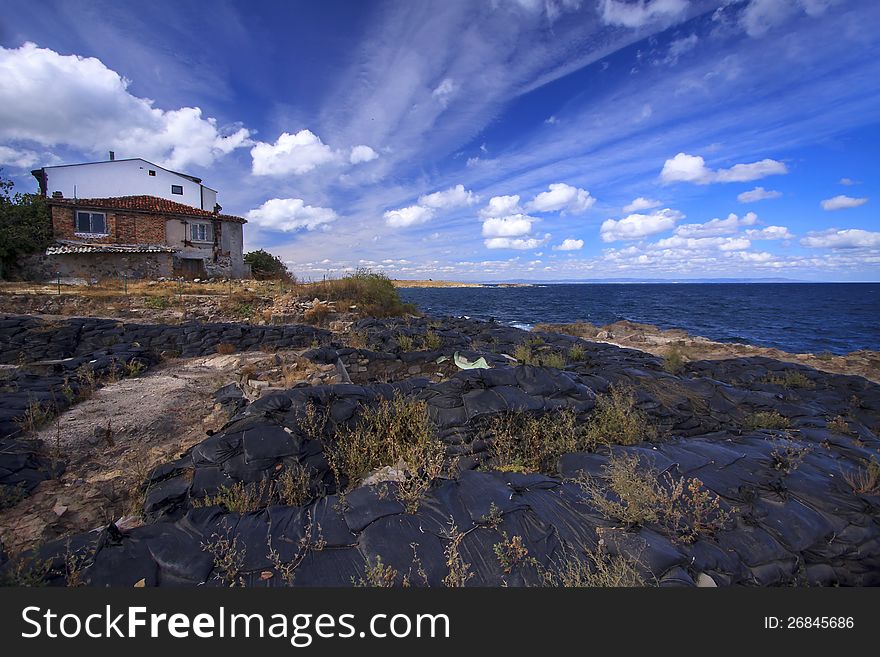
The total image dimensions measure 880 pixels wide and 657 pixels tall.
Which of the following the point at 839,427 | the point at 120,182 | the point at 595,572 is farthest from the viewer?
the point at 120,182

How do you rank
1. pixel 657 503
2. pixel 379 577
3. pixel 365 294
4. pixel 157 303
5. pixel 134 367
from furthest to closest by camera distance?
pixel 365 294 < pixel 157 303 < pixel 134 367 < pixel 657 503 < pixel 379 577

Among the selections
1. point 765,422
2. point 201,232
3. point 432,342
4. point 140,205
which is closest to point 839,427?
point 765,422

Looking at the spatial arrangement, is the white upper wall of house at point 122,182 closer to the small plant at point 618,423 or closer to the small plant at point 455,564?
the small plant at point 618,423

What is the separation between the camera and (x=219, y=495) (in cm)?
399

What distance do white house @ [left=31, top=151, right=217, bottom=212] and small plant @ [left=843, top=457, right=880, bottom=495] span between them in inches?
1464

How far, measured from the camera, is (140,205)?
25344mm

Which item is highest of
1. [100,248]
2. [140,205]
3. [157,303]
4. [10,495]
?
[140,205]

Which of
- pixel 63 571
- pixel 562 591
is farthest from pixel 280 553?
pixel 562 591

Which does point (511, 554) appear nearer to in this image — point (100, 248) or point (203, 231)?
point (100, 248)

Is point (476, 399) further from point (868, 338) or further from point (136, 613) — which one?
point (868, 338)

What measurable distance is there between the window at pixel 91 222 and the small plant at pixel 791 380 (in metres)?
Result: 34.5

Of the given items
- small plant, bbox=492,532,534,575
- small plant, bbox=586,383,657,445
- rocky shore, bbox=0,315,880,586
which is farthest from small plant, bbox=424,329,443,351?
small plant, bbox=492,532,534,575

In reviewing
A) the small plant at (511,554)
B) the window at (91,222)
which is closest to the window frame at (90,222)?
the window at (91,222)

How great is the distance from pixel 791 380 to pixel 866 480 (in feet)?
28.1
